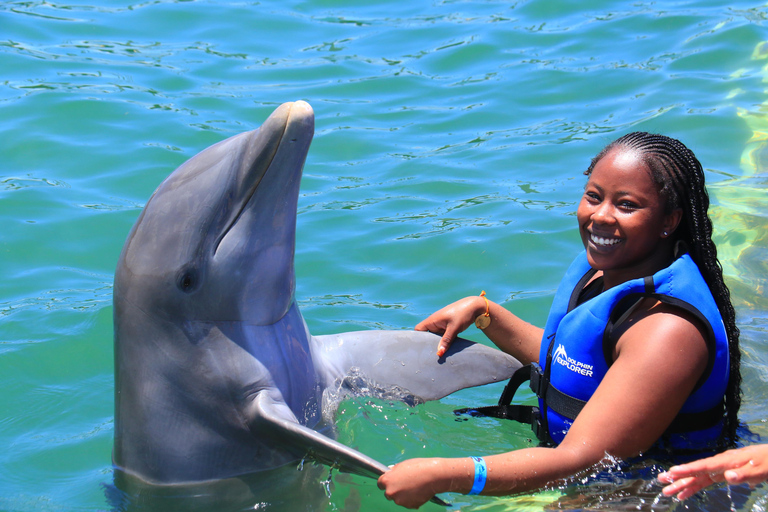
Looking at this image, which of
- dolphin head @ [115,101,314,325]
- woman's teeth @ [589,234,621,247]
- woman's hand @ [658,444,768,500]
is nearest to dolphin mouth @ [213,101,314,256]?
dolphin head @ [115,101,314,325]

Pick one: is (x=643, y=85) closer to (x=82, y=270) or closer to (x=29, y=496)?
(x=82, y=270)

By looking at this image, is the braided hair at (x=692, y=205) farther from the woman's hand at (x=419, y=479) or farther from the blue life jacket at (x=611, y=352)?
the woman's hand at (x=419, y=479)

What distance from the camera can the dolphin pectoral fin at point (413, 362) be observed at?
4.22 meters

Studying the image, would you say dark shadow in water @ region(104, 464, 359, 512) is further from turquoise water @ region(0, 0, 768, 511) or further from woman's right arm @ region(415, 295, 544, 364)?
woman's right arm @ region(415, 295, 544, 364)

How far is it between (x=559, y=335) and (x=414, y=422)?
1.02 m

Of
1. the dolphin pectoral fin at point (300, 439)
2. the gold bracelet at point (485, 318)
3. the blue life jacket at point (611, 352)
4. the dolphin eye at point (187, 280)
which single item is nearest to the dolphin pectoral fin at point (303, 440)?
the dolphin pectoral fin at point (300, 439)

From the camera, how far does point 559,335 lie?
3.89 metres

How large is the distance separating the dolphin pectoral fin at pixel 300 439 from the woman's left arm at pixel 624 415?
0.13m

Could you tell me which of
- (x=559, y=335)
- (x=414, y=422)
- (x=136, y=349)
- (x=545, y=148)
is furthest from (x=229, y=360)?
(x=545, y=148)

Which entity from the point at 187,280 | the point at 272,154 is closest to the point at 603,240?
the point at 272,154

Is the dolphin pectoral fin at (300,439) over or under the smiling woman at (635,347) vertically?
under

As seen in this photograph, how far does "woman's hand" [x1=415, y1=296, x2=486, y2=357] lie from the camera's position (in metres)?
4.29

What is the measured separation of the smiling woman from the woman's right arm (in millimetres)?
518

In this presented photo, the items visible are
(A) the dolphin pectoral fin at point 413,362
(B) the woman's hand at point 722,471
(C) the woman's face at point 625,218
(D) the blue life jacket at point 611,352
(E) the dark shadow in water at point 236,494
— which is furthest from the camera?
(A) the dolphin pectoral fin at point 413,362
